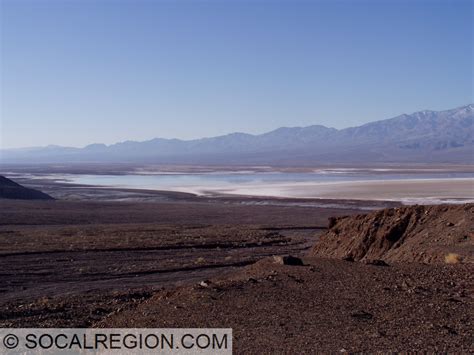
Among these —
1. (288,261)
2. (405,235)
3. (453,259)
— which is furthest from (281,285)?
(405,235)

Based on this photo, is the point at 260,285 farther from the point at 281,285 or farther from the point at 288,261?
the point at 288,261

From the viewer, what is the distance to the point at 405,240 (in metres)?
16.4

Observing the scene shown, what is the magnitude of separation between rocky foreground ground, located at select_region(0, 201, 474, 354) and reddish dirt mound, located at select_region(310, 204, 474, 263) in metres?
0.04

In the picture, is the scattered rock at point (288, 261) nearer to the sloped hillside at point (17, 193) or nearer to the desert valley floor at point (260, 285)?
the desert valley floor at point (260, 285)

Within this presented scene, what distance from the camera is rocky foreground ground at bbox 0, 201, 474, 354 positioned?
27.4ft

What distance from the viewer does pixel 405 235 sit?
661 inches

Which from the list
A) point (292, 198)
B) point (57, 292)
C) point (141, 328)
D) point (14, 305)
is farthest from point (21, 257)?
point (292, 198)

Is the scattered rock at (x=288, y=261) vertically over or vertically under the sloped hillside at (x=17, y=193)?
over

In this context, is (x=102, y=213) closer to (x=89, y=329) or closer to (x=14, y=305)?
(x=14, y=305)

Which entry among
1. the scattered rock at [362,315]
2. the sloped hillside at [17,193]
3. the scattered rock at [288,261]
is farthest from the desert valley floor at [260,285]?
the sloped hillside at [17,193]

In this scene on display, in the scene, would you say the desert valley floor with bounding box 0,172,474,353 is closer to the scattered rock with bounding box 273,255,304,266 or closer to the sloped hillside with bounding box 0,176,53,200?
the scattered rock with bounding box 273,255,304,266

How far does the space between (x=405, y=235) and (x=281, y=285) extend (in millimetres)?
7036

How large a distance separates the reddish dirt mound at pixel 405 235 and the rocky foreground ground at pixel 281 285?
0.04m

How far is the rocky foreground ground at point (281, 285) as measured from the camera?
27.4ft
